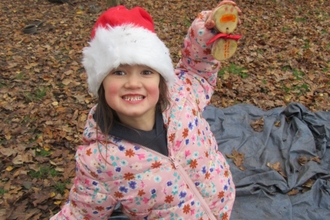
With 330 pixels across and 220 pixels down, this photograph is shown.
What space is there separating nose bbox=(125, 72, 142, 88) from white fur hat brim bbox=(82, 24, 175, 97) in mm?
70

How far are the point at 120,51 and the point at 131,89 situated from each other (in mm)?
204

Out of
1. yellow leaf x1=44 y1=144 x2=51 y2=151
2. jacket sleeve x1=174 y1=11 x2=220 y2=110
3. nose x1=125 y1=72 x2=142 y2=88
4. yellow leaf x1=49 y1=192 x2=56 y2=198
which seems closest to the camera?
nose x1=125 y1=72 x2=142 y2=88

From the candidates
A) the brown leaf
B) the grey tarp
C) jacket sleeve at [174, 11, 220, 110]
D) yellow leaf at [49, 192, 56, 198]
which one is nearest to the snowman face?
jacket sleeve at [174, 11, 220, 110]

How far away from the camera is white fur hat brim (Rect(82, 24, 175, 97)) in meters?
1.69

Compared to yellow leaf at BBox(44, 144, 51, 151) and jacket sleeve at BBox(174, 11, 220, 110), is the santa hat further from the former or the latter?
yellow leaf at BBox(44, 144, 51, 151)

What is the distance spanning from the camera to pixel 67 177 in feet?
11.1

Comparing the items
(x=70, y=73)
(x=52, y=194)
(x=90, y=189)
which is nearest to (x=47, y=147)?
(x=52, y=194)

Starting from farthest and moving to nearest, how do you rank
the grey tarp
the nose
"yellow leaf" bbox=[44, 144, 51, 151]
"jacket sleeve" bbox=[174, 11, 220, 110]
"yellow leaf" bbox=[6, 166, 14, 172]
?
"yellow leaf" bbox=[44, 144, 51, 151] → "yellow leaf" bbox=[6, 166, 14, 172] → the grey tarp → "jacket sleeve" bbox=[174, 11, 220, 110] → the nose

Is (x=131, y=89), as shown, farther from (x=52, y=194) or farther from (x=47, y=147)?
(x=47, y=147)

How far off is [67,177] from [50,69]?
2556mm

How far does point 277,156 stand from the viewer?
3.55 metres

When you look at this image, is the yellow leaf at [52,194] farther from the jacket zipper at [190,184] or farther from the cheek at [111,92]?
the cheek at [111,92]

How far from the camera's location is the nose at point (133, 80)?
5.51ft

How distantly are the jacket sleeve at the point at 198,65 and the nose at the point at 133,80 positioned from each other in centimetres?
50
